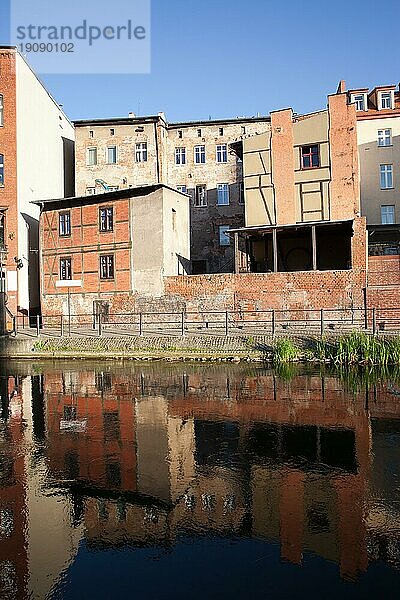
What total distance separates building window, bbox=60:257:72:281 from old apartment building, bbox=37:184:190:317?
0.18 ft

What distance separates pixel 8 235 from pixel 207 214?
1368 centimetres

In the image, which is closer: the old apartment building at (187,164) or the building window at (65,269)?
the building window at (65,269)

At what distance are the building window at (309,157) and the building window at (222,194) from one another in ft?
31.2

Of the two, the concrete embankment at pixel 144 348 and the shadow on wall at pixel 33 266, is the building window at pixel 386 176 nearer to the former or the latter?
the concrete embankment at pixel 144 348

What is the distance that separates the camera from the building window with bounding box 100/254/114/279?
2961 cm

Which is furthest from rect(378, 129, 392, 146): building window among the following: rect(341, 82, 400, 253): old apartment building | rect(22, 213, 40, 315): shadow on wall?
rect(22, 213, 40, 315): shadow on wall

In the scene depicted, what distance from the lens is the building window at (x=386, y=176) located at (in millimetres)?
36344

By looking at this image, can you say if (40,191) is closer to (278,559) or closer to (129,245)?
(129,245)

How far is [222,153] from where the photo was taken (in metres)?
39.1

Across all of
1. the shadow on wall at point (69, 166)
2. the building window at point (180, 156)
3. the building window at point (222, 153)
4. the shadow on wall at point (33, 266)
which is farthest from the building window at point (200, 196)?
the shadow on wall at point (33, 266)

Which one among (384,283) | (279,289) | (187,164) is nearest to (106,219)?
(279,289)

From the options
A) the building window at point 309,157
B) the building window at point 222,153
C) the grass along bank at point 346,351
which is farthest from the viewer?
the building window at point 222,153

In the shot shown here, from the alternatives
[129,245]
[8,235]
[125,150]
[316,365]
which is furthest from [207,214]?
[316,365]

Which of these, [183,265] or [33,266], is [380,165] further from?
[33,266]
